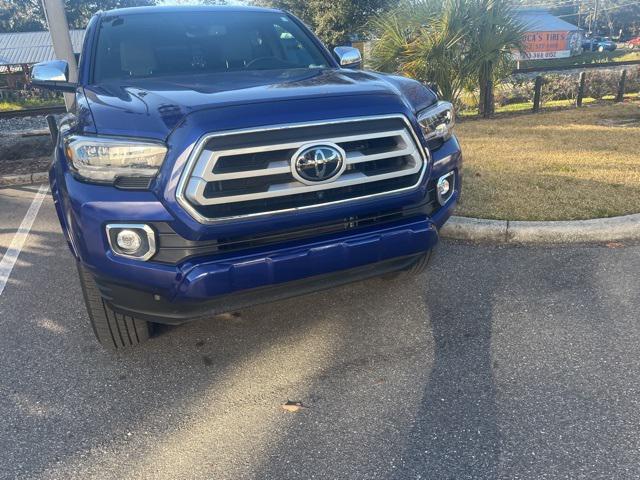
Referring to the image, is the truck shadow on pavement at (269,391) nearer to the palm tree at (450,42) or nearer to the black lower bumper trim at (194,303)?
the black lower bumper trim at (194,303)

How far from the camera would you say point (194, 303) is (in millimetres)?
2479

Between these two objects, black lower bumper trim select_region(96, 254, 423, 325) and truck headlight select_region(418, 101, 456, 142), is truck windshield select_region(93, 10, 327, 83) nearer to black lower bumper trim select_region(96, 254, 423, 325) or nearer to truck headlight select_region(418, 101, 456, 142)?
truck headlight select_region(418, 101, 456, 142)

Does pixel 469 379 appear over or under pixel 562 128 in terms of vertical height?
over

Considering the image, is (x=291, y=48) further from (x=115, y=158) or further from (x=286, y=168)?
(x=115, y=158)

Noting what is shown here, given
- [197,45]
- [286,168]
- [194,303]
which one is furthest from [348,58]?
[194,303]

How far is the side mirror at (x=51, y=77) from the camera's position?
3.66 metres

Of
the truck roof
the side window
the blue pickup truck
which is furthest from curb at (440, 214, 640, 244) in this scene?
the truck roof

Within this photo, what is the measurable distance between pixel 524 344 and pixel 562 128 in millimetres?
6667

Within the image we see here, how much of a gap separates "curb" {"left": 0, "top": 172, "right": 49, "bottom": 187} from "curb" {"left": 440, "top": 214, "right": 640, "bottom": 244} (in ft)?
19.8

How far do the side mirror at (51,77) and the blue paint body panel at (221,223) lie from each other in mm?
941

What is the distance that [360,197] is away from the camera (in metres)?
2.69

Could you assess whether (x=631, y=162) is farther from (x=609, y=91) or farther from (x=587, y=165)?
(x=609, y=91)

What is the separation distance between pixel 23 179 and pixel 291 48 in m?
5.03

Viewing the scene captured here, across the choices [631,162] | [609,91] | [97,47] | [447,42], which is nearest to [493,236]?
[631,162]
